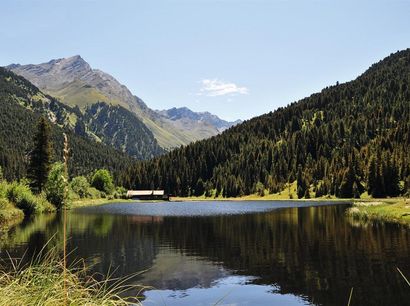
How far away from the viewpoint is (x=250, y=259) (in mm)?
45062

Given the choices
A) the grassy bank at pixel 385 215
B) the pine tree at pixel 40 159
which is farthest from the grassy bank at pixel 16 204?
the grassy bank at pixel 385 215

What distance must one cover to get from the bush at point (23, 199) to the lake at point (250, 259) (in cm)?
2244

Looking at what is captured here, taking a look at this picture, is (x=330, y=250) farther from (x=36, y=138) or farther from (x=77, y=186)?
(x=77, y=186)

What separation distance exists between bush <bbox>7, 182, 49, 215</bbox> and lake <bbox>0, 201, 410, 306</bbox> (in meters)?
22.4

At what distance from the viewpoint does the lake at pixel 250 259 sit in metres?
30.6

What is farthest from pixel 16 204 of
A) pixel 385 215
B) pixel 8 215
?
pixel 385 215

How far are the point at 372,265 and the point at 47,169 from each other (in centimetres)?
9775

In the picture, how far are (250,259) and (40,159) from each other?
89.2 m

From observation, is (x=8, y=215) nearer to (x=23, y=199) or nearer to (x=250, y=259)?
(x=23, y=199)

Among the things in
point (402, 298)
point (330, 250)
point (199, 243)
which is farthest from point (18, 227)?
point (402, 298)

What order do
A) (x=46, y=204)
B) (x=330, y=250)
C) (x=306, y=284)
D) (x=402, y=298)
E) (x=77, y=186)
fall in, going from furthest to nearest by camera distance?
(x=77, y=186) < (x=46, y=204) < (x=330, y=250) < (x=306, y=284) < (x=402, y=298)

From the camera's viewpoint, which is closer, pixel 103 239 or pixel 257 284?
pixel 257 284

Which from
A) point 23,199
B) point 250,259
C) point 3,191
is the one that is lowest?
point 250,259

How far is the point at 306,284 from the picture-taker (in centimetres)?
3322
